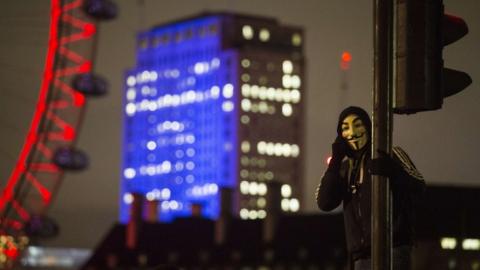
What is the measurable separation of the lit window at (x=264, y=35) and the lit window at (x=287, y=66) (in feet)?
14.8

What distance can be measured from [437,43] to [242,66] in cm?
18565

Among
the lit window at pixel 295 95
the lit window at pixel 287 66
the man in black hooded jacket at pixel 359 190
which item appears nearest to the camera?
the man in black hooded jacket at pixel 359 190

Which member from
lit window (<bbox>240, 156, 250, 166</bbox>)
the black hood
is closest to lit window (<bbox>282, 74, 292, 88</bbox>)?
lit window (<bbox>240, 156, 250, 166</bbox>)

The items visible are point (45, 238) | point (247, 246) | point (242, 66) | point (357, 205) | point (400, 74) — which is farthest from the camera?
point (242, 66)

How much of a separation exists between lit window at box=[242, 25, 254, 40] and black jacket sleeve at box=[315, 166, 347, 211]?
186542mm

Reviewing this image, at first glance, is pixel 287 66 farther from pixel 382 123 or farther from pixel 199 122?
pixel 382 123

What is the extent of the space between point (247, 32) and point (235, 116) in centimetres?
1299

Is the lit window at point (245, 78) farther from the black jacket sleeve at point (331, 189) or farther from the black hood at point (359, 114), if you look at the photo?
the black hood at point (359, 114)

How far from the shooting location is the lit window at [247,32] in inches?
7608

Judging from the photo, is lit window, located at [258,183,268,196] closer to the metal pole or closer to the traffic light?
the traffic light

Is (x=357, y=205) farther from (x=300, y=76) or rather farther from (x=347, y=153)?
(x=300, y=76)

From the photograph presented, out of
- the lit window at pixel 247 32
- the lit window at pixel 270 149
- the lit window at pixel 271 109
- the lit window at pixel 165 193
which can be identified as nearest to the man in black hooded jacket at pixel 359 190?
the lit window at pixel 270 149

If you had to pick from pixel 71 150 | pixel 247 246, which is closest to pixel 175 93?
pixel 247 246

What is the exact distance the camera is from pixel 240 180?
19188 cm
